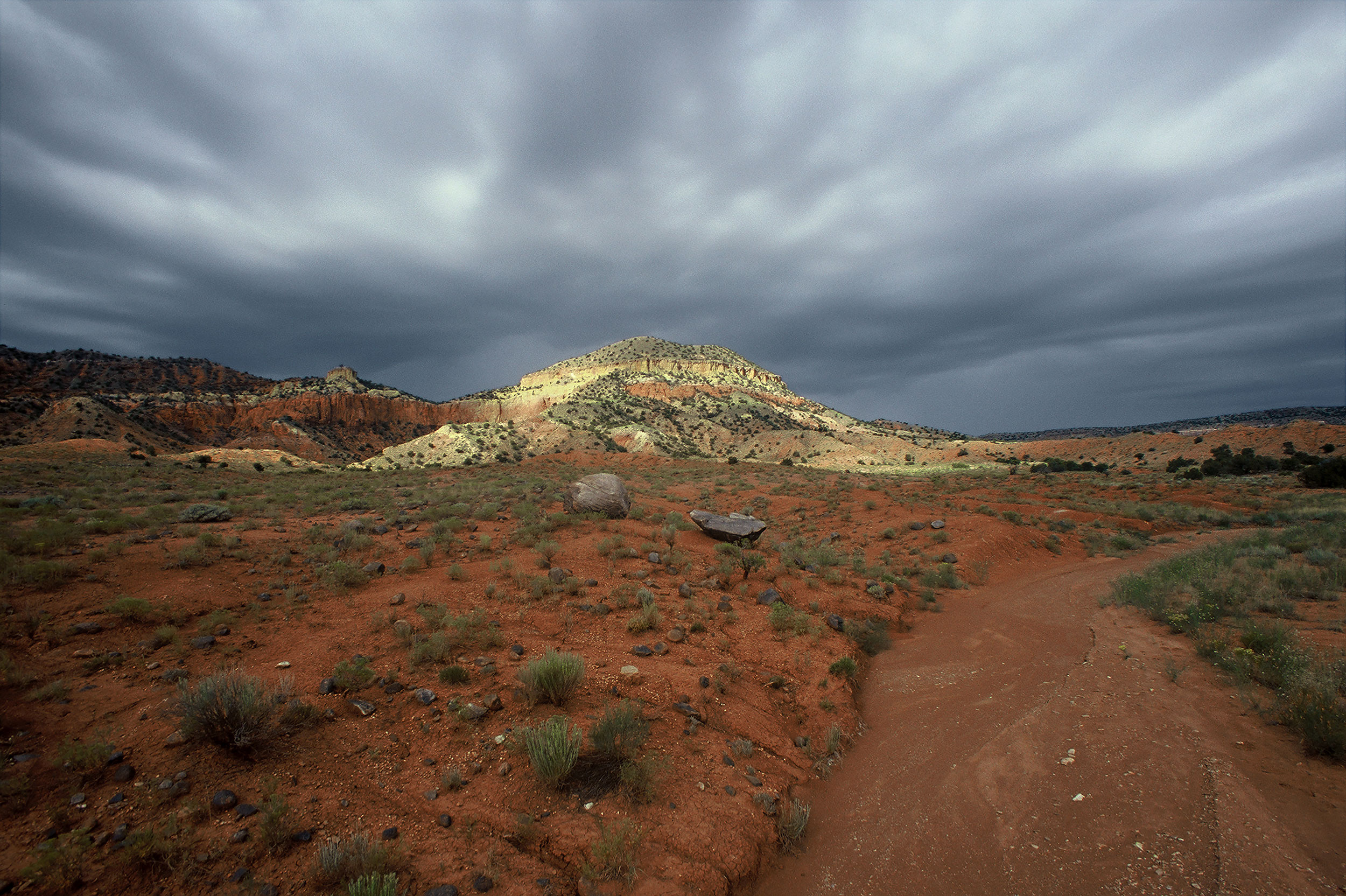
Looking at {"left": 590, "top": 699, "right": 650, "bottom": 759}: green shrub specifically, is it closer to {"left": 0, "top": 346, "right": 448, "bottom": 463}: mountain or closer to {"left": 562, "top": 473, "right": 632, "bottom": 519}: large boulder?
{"left": 562, "top": 473, "right": 632, "bottom": 519}: large boulder

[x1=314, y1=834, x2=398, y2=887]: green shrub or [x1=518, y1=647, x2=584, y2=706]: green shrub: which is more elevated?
[x1=518, y1=647, x2=584, y2=706]: green shrub

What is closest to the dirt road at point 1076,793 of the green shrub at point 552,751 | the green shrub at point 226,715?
the green shrub at point 552,751

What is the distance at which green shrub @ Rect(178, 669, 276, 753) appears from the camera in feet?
14.8

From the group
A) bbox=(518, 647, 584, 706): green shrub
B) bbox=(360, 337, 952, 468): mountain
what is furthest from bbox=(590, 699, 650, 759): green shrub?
bbox=(360, 337, 952, 468): mountain

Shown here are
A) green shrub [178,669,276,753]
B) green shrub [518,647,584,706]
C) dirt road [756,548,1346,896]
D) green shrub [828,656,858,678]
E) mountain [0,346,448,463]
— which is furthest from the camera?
mountain [0,346,448,463]

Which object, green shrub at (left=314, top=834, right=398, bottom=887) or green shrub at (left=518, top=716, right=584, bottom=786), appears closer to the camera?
green shrub at (left=314, top=834, right=398, bottom=887)

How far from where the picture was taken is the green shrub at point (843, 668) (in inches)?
300

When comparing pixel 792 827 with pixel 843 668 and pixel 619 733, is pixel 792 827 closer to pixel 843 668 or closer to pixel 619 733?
pixel 619 733

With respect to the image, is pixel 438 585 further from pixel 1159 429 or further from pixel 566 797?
pixel 1159 429

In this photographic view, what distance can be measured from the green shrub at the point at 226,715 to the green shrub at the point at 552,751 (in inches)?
103

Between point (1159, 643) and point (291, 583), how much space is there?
1532cm

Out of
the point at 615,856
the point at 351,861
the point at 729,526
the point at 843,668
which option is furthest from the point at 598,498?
the point at 351,861

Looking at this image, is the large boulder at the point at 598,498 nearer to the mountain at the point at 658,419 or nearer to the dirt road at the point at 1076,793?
the dirt road at the point at 1076,793

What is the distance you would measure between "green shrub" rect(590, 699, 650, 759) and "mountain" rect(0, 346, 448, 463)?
6164cm
